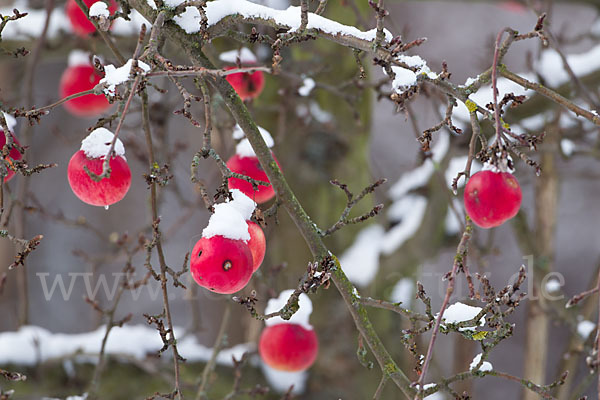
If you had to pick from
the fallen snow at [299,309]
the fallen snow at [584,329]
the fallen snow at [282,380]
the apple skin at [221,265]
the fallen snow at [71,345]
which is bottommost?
the apple skin at [221,265]

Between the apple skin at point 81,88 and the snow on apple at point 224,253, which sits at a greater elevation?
the apple skin at point 81,88

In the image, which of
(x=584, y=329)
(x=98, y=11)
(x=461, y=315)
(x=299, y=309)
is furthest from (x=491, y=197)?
(x=584, y=329)

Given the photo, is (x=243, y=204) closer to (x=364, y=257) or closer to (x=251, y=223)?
(x=251, y=223)

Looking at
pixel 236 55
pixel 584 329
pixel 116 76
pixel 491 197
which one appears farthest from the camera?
pixel 584 329

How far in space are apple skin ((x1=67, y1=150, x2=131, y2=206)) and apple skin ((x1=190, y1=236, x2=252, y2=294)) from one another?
24cm

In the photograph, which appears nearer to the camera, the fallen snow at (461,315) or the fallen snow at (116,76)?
the fallen snow at (116,76)

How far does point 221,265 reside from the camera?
1.05 metres

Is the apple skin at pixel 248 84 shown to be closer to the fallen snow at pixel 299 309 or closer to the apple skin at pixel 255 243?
the fallen snow at pixel 299 309

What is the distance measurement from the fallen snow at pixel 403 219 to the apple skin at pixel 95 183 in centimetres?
172

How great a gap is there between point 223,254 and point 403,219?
6.13 ft

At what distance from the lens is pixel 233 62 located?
186cm

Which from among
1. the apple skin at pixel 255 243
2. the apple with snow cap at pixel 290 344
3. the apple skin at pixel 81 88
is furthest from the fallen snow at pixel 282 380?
the apple skin at pixel 255 243

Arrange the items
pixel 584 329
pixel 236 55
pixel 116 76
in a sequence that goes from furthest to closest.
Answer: pixel 584 329, pixel 236 55, pixel 116 76

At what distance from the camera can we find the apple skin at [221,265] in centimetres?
105
